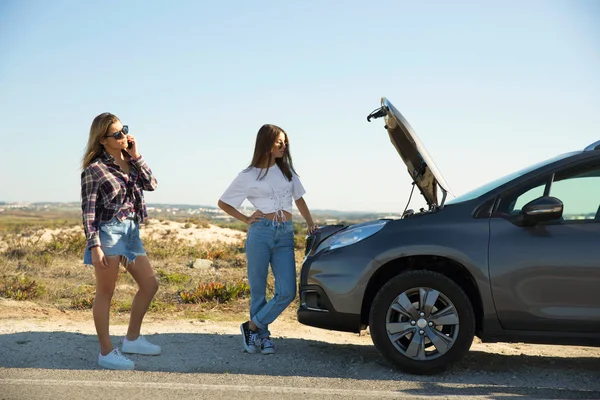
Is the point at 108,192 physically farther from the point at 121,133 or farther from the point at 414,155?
the point at 414,155

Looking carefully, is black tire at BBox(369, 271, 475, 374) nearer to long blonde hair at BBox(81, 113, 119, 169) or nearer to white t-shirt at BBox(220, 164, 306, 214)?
white t-shirt at BBox(220, 164, 306, 214)

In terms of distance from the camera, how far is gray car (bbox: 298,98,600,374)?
16.7ft

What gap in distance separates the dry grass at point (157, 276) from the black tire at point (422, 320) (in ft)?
13.1

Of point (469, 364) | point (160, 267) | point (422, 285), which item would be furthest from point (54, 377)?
point (160, 267)

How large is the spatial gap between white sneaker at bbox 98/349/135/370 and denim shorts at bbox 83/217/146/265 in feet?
2.48

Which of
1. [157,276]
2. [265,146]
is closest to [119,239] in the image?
[265,146]

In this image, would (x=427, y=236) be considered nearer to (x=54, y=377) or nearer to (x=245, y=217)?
(x=245, y=217)

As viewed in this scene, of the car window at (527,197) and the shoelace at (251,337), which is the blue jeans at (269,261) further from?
the car window at (527,197)

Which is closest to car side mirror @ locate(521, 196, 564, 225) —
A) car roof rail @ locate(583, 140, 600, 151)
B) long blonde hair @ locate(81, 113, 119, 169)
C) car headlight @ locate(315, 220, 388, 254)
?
car roof rail @ locate(583, 140, 600, 151)

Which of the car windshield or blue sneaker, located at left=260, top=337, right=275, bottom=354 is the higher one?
the car windshield

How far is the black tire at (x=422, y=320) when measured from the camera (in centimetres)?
522

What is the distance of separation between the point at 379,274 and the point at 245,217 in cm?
128

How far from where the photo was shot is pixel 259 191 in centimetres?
598

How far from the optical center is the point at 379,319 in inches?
209
